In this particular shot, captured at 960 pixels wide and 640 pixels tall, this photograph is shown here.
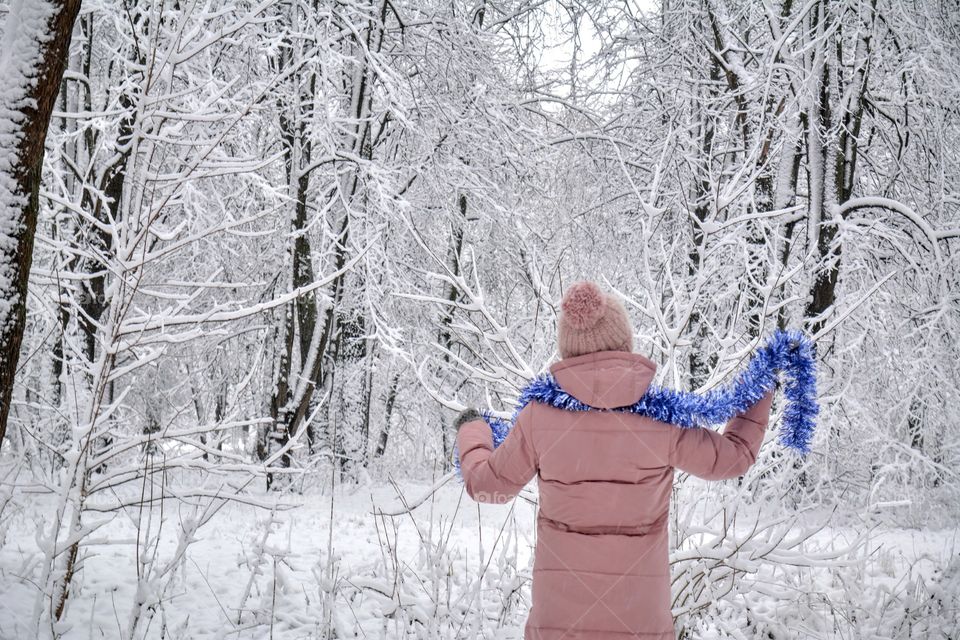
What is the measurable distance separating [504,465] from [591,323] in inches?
19.9

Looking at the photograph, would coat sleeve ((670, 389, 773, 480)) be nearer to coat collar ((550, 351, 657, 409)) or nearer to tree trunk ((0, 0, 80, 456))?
coat collar ((550, 351, 657, 409))

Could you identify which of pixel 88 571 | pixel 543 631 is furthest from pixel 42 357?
pixel 543 631

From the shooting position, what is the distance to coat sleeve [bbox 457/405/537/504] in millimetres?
2029

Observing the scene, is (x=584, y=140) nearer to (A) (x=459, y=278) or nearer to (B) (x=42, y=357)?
(A) (x=459, y=278)

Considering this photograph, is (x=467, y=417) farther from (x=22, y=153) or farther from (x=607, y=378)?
(x=22, y=153)

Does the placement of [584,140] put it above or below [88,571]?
above

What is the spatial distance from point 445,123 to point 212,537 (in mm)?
6267

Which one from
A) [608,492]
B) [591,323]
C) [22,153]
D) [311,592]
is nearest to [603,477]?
[608,492]

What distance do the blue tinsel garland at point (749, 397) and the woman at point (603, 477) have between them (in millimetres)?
30

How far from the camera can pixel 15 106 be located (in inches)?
92.6

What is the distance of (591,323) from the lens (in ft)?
6.66

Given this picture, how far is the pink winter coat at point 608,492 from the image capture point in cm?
190

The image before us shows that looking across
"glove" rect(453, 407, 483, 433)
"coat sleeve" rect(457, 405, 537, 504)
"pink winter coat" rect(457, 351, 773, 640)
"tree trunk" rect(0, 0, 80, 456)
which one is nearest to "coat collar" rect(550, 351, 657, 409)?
"pink winter coat" rect(457, 351, 773, 640)

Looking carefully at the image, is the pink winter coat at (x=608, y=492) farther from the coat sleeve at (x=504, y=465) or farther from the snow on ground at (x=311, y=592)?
the snow on ground at (x=311, y=592)
